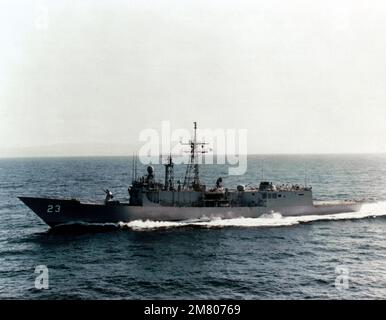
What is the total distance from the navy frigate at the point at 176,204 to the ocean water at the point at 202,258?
96 cm

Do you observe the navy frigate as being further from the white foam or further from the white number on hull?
the white foam

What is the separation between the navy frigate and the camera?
4128 centimetres

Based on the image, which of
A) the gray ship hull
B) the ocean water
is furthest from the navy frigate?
the ocean water

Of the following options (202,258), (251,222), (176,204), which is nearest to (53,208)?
(176,204)

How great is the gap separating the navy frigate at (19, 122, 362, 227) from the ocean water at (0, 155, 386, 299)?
37.8 inches

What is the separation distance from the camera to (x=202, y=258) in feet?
106

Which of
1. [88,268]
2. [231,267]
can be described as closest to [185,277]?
[231,267]

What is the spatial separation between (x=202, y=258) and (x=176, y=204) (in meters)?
11.8

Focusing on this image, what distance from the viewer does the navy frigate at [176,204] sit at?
41.3 meters

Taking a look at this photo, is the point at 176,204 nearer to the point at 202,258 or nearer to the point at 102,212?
the point at 102,212

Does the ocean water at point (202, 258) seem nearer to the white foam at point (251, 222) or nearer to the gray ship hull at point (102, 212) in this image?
the white foam at point (251, 222)

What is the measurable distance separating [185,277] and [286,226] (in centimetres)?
1901

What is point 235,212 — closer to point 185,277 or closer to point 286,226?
point 286,226
